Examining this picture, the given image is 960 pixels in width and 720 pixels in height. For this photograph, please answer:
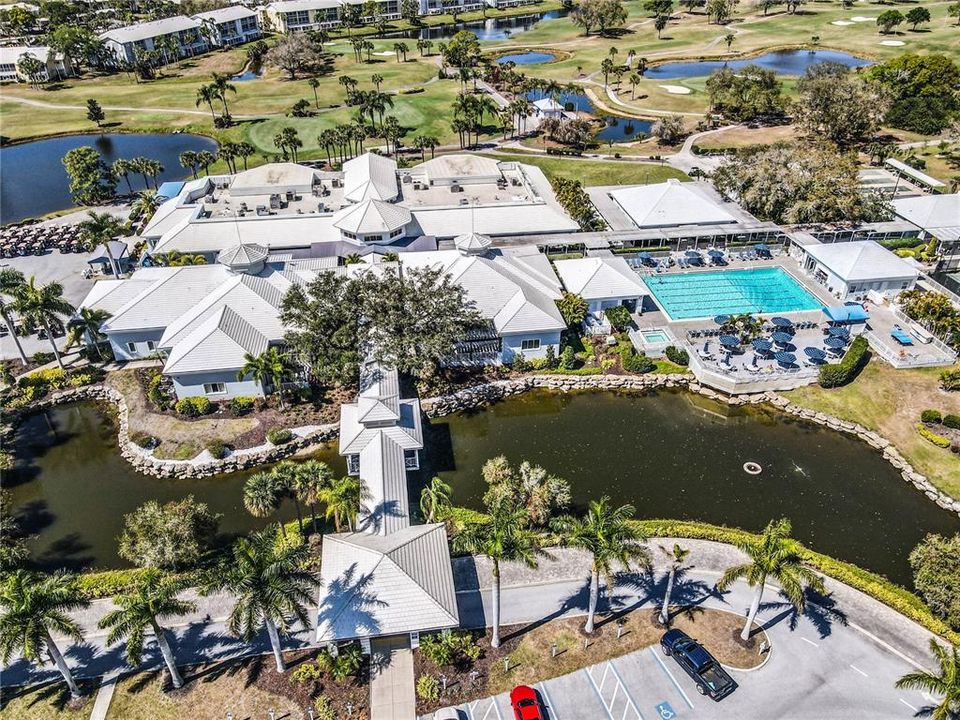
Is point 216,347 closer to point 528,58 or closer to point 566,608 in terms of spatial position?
point 566,608

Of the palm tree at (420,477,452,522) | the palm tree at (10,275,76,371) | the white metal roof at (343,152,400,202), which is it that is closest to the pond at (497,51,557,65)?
the white metal roof at (343,152,400,202)

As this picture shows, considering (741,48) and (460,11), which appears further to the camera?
(460,11)

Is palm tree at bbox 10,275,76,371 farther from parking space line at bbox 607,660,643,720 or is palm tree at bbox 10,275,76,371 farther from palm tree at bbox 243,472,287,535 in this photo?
parking space line at bbox 607,660,643,720

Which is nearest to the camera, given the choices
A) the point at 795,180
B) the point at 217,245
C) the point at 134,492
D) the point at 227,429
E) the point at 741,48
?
the point at 134,492

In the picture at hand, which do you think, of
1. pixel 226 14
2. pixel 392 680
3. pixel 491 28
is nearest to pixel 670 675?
pixel 392 680

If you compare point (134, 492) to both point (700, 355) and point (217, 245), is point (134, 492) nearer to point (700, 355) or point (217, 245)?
point (217, 245)

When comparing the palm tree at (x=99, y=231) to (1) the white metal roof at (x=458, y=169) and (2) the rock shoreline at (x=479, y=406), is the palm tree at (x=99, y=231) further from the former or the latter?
(1) the white metal roof at (x=458, y=169)

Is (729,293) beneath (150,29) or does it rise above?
beneath

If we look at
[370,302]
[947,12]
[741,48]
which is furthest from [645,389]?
[947,12]
